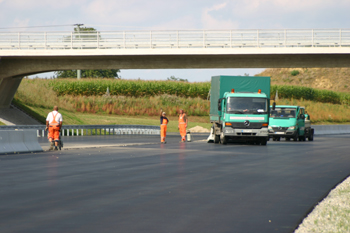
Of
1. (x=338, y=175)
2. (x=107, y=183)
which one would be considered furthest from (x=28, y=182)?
(x=338, y=175)

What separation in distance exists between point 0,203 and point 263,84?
2165 cm

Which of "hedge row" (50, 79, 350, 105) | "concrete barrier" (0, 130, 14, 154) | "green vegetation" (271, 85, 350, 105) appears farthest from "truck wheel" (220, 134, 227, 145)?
"green vegetation" (271, 85, 350, 105)

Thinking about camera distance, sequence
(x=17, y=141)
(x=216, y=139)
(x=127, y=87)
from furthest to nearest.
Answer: (x=127, y=87) < (x=216, y=139) < (x=17, y=141)

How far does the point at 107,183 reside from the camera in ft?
38.8

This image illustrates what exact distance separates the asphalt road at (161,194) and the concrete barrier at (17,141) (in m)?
4.02

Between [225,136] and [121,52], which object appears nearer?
[225,136]

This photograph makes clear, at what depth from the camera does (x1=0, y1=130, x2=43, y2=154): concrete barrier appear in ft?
69.5

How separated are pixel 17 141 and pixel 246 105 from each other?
36.7 feet

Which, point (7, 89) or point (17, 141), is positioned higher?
point (7, 89)

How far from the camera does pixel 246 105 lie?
28.0m

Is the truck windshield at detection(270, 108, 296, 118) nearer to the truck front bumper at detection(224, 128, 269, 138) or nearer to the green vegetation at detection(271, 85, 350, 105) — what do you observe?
the truck front bumper at detection(224, 128, 269, 138)

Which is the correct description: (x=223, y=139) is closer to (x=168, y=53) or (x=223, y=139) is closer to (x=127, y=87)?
(x=168, y=53)

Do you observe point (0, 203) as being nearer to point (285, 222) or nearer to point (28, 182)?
point (28, 182)

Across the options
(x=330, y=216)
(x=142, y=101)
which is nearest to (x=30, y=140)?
(x=330, y=216)
